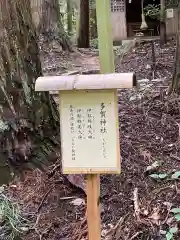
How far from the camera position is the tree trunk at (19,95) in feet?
12.9

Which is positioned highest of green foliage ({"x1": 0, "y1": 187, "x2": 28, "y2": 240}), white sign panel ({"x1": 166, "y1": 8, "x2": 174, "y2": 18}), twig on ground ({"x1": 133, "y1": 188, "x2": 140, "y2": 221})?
white sign panel ({"x1": 166, "y1": 8, "x2": 174, "y2": 18})

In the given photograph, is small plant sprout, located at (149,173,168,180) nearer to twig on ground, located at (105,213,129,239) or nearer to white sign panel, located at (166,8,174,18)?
twig on ground, located at (105,213,129,239)

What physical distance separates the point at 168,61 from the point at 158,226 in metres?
5.78

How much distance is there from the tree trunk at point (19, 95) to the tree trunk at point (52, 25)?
28.3 ft

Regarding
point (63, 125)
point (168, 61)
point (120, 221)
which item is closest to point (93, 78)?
point (63, 125)

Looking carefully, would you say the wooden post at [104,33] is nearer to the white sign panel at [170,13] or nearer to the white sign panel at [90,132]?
the white sign panel at [90,132]

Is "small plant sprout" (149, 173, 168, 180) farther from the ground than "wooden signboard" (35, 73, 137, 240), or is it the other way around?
"wooden signboard" (35, 73, 137, 240)

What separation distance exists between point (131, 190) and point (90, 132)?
1106 mm

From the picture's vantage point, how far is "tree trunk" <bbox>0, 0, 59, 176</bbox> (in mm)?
3941

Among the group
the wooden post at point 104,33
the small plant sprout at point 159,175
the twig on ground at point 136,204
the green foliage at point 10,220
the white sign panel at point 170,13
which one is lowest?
the green foliage at point 10,220

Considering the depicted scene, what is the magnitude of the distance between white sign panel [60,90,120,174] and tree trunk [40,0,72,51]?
10274 mm

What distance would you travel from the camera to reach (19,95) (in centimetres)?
401

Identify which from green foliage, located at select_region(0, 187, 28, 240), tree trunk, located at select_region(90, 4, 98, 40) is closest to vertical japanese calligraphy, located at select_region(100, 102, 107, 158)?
green foliage, located at select_region(0, 187, 28, 240)

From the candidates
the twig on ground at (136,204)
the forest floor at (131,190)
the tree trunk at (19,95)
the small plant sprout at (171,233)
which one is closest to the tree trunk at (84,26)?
the forest floor at (131,190)
